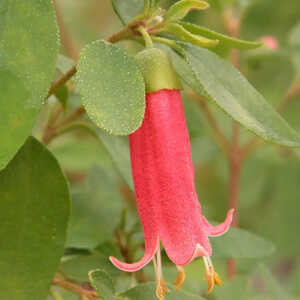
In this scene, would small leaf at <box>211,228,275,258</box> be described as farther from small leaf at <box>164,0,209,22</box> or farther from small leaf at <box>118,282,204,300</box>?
small leaf at <box>164,0,209,22</box>

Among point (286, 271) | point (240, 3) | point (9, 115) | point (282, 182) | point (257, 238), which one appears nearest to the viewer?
point (9, 115)

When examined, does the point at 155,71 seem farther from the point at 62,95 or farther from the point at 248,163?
the point at 248,163

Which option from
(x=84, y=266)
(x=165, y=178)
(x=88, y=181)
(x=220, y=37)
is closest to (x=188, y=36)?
(x=220, y=37)

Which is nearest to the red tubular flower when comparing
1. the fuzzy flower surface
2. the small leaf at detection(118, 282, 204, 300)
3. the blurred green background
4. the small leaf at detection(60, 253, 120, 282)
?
the fuzzy flower surface

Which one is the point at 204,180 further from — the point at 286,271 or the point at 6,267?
the point at 6,267

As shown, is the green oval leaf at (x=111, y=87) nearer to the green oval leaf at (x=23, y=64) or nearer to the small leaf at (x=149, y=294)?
the green oval leaf at (x=23, y=64)

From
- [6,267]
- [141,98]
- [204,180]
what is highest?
[141,98]

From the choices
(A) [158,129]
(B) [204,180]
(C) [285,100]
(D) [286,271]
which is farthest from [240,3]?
(D) [286,271]
